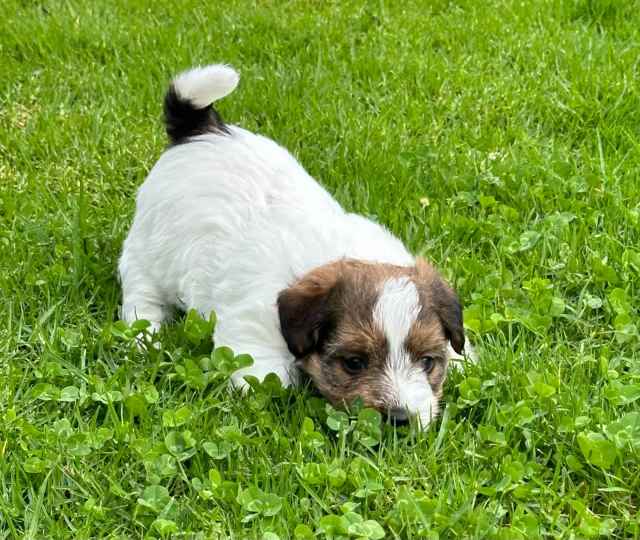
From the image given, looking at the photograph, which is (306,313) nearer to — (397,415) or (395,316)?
(395,316)

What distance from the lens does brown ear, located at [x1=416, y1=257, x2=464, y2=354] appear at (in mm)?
3652

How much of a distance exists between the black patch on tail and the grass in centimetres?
71

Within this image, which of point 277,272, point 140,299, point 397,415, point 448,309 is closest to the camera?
point 397,415

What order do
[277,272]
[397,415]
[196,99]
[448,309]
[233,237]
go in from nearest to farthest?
1. [397,415]
2. [448,309]
3. [277,272]
4. [233,237]
5. [196,99]

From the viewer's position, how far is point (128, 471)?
3.39 meters

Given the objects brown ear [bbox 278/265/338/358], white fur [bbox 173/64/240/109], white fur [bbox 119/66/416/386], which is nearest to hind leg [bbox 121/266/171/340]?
white fur [bbox 119/66/416/386]

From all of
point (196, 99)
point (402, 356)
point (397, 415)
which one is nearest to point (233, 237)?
point (196, 99)

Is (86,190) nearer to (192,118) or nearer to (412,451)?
(192,118)

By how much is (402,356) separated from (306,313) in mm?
402

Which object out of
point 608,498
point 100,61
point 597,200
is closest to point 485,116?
point 597,200

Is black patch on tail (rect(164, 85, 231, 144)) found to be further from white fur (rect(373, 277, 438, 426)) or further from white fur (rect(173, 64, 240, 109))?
white fur (rect(373, 277, 438, 426))

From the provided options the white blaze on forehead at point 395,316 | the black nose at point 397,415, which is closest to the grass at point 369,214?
the black nose at point 397,415

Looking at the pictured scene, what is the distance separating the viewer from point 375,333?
347 cm

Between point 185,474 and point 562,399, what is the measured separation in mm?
1497
